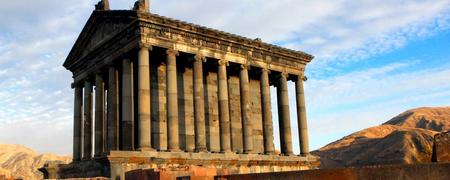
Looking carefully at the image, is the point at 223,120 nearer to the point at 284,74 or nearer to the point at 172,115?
the point at 172,115

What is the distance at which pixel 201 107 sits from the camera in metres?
27.9

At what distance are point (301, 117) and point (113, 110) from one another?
13741mm

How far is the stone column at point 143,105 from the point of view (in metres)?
24.6

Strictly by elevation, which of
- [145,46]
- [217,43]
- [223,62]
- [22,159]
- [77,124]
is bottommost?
[22,159]

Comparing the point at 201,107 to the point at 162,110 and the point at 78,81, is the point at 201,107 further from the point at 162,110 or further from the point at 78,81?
the point at 78,81

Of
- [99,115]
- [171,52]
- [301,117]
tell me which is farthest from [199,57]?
[301,117]

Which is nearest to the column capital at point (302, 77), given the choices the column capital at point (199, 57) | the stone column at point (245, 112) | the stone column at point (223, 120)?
the stone column at point (245, 112)

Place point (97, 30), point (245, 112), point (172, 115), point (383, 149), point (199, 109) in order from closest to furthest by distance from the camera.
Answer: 1. point (172, 115)
2. point (199, 109)
3. point (97, 30)
4. point (245, 112)
5. point (383, 149)

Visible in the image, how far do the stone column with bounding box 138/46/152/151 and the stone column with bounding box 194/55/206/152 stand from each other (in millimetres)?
3300

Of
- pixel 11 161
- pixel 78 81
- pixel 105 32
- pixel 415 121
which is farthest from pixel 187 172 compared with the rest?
→ pixel 11 161

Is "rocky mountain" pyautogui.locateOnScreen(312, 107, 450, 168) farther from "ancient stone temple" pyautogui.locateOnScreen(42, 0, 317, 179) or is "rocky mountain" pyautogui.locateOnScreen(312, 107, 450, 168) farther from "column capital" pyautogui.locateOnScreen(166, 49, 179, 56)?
"column capital" pyautogui.locateOnScreen(166, 49, 179, 56)

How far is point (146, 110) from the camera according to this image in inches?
987

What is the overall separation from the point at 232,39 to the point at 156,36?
19.1 feet

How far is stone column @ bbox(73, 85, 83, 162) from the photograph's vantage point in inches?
1254
